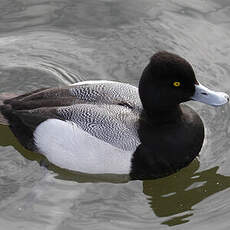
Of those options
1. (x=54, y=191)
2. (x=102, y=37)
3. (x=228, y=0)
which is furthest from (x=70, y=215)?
(x=228, y=0)

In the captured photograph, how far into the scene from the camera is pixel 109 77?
804 cm

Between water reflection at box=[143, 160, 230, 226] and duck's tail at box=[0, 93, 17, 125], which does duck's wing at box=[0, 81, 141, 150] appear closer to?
duck's tail at box=[0, 93, 17, 125]

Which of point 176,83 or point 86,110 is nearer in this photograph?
point 176,83

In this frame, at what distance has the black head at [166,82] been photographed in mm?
6160

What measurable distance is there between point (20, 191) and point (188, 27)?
3.47m

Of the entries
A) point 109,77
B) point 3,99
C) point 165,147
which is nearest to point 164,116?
point 165,147

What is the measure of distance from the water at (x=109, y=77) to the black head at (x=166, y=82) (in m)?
0.87

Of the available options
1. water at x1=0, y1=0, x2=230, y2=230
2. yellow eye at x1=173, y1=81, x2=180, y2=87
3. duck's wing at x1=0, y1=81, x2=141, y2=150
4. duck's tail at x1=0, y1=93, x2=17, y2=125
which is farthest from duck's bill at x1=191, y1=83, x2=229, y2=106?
duck's tail at x1=0, y1=93, x2=17, y2=125

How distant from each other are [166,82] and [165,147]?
2.15ft

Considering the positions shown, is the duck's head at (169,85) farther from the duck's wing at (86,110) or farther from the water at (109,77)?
the water at (109,77)

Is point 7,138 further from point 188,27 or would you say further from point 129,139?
point 188,27

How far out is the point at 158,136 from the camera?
6.46 meters

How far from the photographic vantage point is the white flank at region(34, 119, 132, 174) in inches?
251

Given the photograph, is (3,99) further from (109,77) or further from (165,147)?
(165,147)
